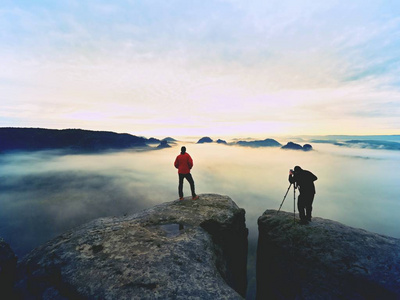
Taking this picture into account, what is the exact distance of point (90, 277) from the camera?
245 inches

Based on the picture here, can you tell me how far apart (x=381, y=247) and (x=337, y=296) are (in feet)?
10.8

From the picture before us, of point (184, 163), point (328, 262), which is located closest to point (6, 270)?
point (184, 163)

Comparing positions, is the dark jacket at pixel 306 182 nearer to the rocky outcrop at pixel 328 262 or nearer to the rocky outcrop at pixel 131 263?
the rocky outcrop at pixel 328 262

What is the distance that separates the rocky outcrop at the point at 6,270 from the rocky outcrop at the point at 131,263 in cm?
30

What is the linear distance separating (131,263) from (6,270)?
4.42m

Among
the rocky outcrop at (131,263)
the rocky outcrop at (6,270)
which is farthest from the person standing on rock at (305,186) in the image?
the rocky outcrop at (6,270)

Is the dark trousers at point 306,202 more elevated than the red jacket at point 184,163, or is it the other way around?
the red jacket at point 184,163

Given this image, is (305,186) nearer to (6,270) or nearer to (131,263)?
(131,263)

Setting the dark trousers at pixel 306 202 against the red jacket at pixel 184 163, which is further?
the red jacket at pixel 184 163

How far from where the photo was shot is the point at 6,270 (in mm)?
6707

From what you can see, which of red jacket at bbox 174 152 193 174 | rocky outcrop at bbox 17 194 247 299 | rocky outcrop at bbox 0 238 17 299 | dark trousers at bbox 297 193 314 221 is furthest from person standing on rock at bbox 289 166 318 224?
rocky outcrop at bbox 0 238 17 299

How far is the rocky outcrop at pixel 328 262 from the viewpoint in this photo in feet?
27.3

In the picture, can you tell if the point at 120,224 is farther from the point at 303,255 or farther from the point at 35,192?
the point at 35,192

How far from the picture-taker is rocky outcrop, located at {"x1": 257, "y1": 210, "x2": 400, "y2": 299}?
27.3 feet
